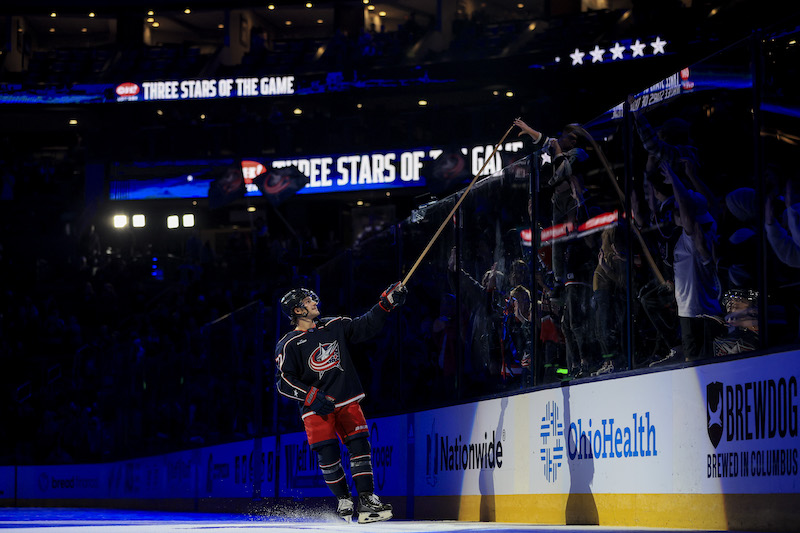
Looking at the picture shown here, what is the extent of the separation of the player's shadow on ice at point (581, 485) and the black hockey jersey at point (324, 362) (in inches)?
76.7

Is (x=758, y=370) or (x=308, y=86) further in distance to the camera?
(x=308, y=86)

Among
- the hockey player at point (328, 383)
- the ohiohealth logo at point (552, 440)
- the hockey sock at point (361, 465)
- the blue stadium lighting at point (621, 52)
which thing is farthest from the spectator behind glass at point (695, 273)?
the blue stadium lighting at point (621, 52)

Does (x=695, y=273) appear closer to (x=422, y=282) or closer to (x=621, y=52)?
(x=422, y=282)

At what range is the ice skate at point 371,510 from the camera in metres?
8.53

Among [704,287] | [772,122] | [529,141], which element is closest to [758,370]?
[704,287]

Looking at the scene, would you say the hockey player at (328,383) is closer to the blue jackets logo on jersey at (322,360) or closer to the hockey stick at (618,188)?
the blue jackets logo on jersey at (322,360)

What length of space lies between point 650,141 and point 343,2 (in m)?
37.9

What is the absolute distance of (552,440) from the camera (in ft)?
26.7

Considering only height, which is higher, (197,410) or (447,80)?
(447,80)

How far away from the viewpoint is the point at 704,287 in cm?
645

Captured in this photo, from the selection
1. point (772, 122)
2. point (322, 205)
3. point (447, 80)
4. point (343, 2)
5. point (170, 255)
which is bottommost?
point (772, 122)

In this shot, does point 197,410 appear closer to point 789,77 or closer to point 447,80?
point 789,77

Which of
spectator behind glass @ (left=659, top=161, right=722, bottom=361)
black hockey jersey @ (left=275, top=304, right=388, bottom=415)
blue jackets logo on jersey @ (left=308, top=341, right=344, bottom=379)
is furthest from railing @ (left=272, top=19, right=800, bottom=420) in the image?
blue jackets logo on jersey @ (left=308, top=341, right=344, bottom=379)

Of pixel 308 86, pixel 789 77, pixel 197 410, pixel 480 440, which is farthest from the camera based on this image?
pixel 308 86
